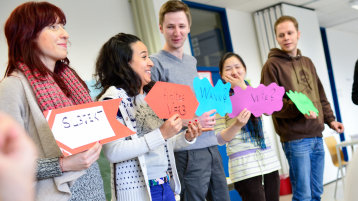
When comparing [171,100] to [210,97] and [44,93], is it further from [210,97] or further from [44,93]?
[44,93]

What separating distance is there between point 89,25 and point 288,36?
81.0 inches

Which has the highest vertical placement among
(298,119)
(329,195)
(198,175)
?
(298,119)

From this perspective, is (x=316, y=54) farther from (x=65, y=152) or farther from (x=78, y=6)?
(x=65, y=152)

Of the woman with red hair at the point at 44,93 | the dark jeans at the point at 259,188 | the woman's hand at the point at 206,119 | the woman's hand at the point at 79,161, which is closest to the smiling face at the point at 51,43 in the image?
the woman with red hair at the point at 44,93

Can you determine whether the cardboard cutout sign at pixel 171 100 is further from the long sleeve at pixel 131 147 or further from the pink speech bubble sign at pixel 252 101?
the pink speech bubble sign at pixel 252 101

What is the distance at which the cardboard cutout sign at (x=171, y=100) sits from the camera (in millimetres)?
1563

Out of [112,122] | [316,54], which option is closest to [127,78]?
[112,122]

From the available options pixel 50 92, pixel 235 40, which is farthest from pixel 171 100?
pixel 235 40

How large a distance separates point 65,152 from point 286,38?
2150 mm

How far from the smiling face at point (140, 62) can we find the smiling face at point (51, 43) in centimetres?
40

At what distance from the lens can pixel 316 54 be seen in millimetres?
6664

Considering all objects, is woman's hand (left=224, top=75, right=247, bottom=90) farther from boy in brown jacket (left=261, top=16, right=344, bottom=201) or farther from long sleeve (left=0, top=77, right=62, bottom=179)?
long sleeve (left=0, top=77, right=62, bottom=179)

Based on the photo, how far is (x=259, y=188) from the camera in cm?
221

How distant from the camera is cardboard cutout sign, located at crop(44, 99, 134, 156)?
45.0 inches
